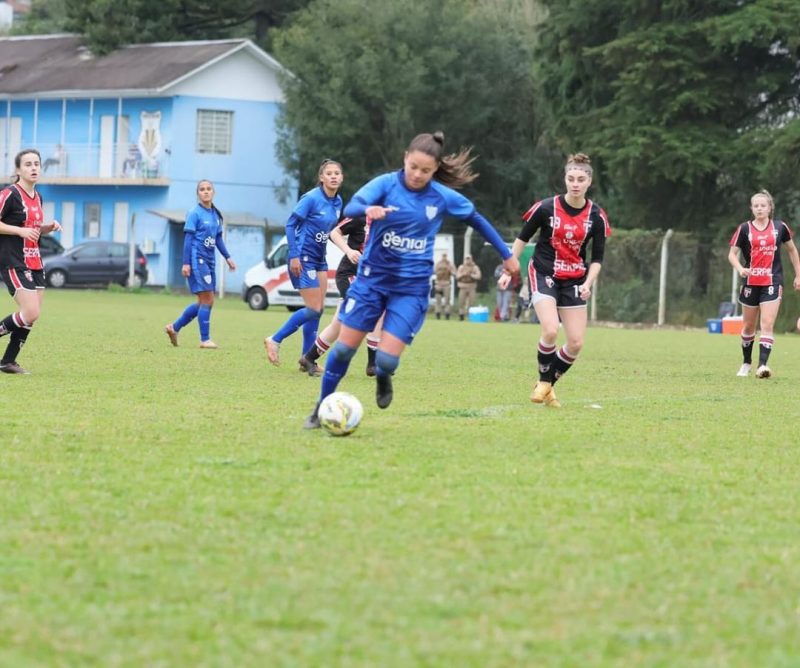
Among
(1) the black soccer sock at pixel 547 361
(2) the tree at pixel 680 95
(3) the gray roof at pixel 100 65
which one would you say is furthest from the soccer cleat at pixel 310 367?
(3) the gray roof at pixel 100 65

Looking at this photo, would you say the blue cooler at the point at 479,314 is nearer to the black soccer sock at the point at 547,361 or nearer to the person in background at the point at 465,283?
the person in background at the point at 465,283

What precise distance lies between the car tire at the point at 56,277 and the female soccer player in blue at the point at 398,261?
42.7 m

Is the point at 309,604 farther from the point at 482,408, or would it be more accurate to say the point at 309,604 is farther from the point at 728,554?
the point at 482,408

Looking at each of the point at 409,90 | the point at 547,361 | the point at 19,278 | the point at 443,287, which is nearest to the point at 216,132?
the point at 409,90

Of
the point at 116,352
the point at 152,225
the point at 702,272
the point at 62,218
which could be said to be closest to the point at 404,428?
the point at 116,352

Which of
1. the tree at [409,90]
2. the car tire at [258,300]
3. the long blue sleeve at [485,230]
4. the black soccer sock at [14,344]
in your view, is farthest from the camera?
the tree at [409,90]

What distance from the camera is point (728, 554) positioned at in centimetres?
607

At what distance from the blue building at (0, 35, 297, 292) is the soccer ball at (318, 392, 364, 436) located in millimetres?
47600

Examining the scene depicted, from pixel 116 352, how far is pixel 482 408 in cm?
728

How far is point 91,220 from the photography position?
62594 mm

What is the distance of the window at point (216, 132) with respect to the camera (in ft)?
197

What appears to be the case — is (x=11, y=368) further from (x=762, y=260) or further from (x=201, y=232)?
(x=762, y=260)

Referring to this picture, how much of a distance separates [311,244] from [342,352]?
6116mm

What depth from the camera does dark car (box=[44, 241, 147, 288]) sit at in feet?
168
